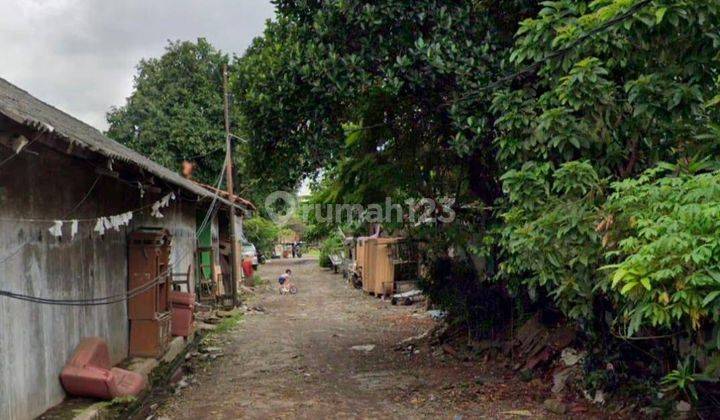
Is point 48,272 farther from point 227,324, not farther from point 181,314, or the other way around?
point 227,324

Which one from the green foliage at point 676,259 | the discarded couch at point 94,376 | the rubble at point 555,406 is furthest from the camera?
the rubble at point 555,406

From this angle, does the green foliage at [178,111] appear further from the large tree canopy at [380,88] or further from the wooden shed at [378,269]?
the large tree canopy at [380,88]

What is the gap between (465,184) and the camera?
969 centimetres

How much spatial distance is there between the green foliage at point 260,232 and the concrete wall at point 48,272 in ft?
92.7

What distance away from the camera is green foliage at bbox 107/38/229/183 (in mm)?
24031

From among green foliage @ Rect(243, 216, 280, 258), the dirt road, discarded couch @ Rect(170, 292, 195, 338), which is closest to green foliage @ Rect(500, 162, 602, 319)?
the dirt road

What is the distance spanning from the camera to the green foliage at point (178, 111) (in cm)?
2403

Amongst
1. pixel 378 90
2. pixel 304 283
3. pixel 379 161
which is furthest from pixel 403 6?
pixel 304 283

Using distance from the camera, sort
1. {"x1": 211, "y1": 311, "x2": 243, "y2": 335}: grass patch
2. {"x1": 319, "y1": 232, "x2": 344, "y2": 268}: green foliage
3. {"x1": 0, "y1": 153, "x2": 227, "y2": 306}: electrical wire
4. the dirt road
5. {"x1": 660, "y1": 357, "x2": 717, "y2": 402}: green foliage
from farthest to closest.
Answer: {"x1": 319, "y1": 232, "x2": 344, "y2": 268}: green foliage
{"x1": 211, "y1": 311, "x2": 243, "y2": 335}: grass patch
the dirt road
{"x1": 0, "y1": 153, "x2": 227, "y2": 306}: electrical wire
{"x1": 660, "y1": 357, "x2": 717, "y2": 402}: green foliage

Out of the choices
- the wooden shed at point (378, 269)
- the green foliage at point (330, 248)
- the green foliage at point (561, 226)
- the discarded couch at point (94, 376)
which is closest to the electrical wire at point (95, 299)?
the discarded couch at point (94, 376)

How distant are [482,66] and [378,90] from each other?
1505 millimetres

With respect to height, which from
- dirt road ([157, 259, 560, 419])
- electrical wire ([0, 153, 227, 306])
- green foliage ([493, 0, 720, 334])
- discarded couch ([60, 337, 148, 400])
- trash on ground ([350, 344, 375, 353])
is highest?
green foliage ([493, 0, 720, 334])

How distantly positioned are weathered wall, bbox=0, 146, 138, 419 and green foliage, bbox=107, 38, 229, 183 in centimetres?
1673

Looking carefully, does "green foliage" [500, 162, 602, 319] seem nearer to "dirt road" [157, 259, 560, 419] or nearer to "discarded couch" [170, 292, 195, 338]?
"dirt road" [157, 259, 560, 419]
